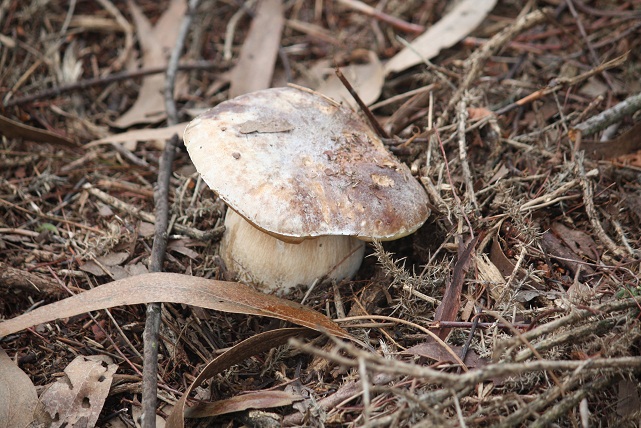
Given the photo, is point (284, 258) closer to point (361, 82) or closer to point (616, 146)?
point (361, 82)

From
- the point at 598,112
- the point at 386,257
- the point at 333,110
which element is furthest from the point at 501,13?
the point at 386,257

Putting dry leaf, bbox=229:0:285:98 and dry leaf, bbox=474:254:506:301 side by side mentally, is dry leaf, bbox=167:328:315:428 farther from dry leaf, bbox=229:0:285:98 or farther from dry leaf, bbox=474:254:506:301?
dry leaf, bbox=229:0:285:98

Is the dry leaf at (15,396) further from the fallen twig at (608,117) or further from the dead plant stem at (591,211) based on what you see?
the fallen twig at (608,117)

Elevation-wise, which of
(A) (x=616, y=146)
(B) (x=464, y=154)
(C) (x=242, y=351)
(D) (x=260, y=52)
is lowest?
(C) (x=242, y=351)

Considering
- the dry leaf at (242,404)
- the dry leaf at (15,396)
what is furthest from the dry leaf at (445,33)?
the dry leaf at (15,396)

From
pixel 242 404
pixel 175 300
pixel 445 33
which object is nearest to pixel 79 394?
pixel 175 300

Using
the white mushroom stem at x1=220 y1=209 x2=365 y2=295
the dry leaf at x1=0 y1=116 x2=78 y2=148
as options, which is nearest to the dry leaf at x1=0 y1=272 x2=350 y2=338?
the white mushroom stem at x1=220 y1=209 x2=365 y2=295

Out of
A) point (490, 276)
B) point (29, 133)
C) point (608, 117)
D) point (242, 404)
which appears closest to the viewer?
point (242, 404)

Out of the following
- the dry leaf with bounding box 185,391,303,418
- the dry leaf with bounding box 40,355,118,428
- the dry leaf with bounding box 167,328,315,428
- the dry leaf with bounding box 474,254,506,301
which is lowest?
the dry leaf with bounding box 185,391,303,418
